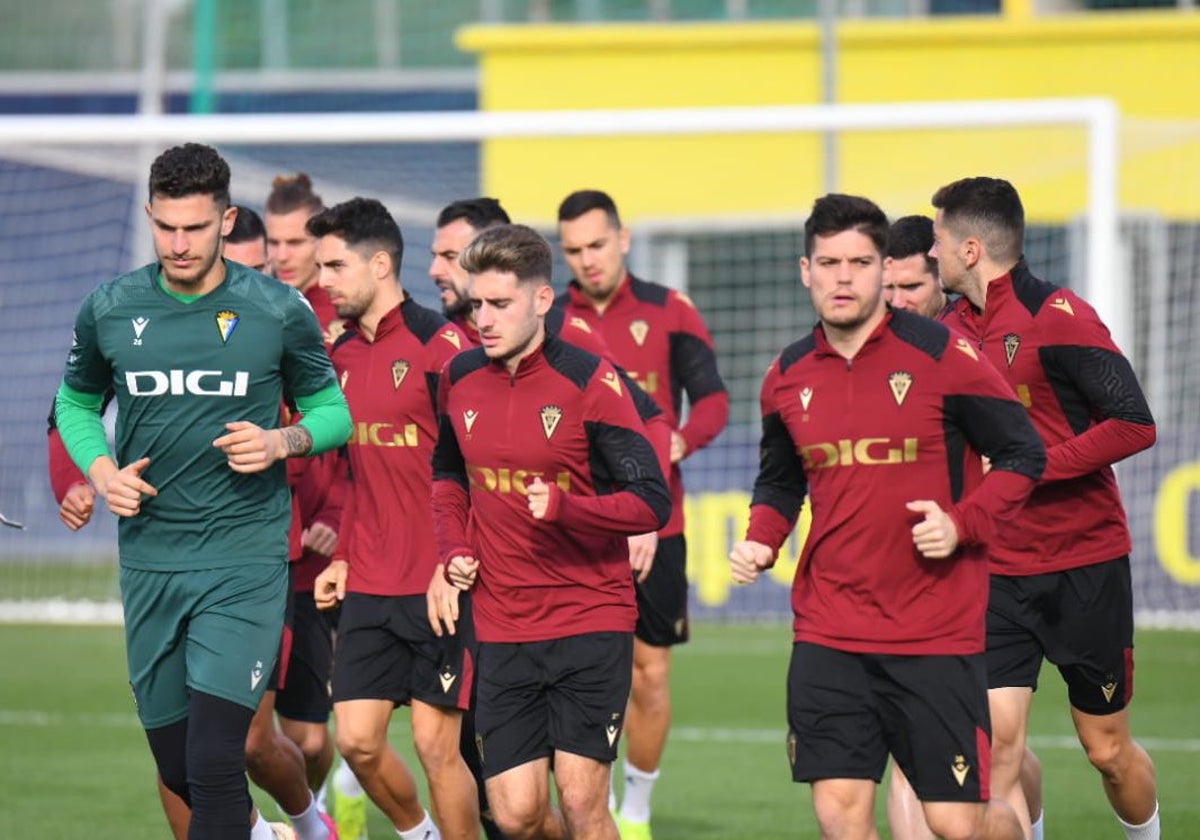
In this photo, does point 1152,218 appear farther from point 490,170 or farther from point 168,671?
point 168,671

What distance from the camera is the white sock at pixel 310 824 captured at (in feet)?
26.2

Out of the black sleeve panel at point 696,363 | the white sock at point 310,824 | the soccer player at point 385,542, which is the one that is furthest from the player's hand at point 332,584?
the black sleeve panel at point 696,363

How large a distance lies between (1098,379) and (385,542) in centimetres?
269

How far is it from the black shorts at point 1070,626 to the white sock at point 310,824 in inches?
108

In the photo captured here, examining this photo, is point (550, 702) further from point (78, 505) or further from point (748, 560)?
point (78, 505)

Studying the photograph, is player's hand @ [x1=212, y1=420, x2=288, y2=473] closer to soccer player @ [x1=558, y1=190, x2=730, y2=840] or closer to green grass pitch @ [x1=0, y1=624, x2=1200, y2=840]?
soccer player @ [x1=558, y1=190, x2=730, y2=840]

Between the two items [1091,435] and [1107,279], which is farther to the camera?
[1107,279]

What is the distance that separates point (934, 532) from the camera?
A: 18.8ft

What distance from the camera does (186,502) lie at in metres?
6.44

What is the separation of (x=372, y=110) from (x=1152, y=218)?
9.58 meters

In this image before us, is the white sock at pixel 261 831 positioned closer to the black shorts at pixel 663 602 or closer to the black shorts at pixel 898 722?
the black shorts at pixel 898 722

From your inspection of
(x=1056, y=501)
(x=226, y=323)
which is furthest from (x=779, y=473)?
(x=226, y=323)

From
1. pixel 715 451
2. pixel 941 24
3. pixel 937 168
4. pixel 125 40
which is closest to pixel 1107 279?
pixel 715 451

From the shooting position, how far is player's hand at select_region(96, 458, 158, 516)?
243 inches
